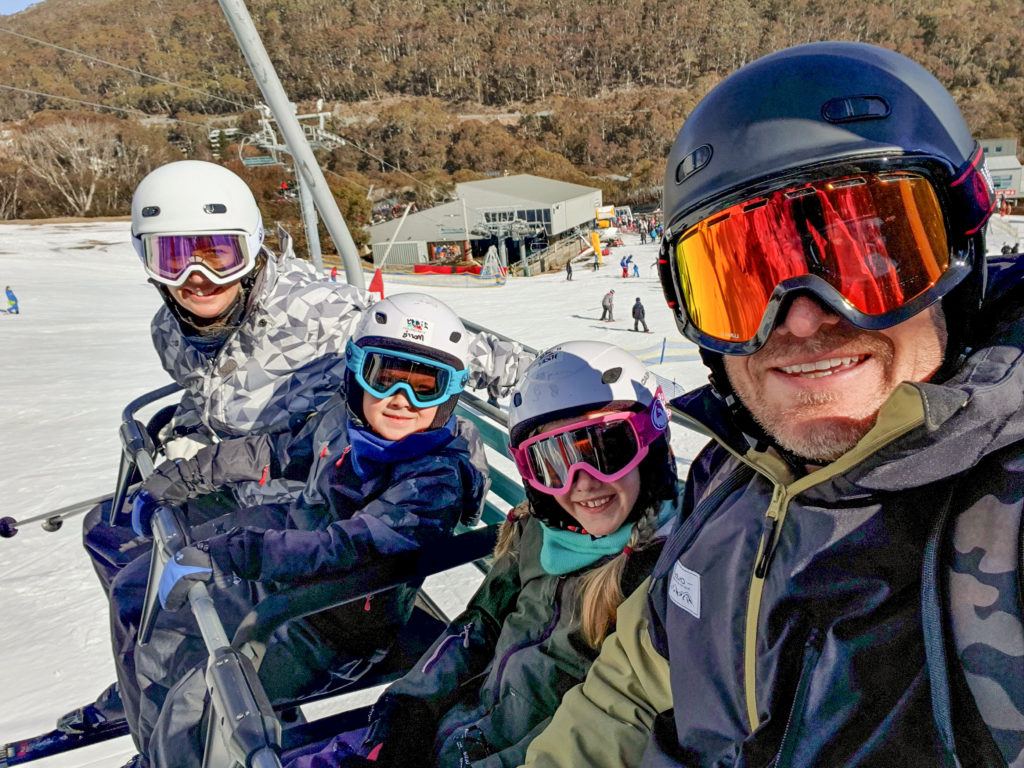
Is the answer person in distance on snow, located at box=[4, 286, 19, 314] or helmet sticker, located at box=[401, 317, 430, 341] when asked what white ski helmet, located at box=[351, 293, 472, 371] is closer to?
helmet sticker, located at box=[401, 317, 430, 341]

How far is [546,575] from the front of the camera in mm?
1937

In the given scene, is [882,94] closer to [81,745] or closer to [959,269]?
[959,269]

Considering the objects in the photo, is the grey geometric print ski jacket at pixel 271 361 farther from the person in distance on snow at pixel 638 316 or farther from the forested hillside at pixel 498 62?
the forested hillside at pixel 498 62

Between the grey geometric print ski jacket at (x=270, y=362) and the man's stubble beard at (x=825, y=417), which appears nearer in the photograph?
the man's stubble beard at (x=825, y=417)

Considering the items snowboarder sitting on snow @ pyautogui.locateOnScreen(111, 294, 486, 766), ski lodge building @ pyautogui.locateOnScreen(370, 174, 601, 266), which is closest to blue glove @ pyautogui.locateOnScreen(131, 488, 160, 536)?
snowboarder sitting on snow @ pyautogui.locateOnScreen(111, 294, 486, 766)

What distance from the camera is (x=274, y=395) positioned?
10.5 feet

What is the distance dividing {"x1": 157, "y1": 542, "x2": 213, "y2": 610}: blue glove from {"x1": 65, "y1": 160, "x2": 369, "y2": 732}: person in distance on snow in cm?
94

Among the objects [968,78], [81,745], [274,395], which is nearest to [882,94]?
[274,395]

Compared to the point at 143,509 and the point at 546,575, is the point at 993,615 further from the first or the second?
the point at 143,509

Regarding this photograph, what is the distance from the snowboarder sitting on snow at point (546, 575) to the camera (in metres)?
1.73

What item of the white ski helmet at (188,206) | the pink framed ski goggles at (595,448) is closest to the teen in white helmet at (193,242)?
the white ski helmet at (188,206)

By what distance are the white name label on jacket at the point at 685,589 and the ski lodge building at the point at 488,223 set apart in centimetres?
3842

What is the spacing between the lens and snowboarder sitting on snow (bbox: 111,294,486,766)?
82.7 inches

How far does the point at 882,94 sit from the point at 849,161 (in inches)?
5.5
